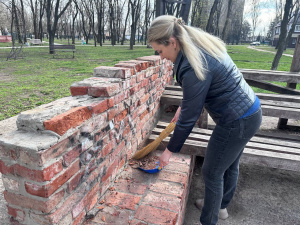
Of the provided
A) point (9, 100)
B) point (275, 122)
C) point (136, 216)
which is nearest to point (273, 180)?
point (275, 122)

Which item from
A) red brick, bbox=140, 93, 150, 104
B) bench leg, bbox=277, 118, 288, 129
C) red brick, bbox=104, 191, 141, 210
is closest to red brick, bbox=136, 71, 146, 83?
red brick, bbox=140, 93, 150, 104

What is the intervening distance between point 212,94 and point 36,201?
1170 mm

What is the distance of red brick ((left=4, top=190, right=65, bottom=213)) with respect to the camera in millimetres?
1231

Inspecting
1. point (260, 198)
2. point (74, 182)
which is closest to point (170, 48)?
point (74, 182)

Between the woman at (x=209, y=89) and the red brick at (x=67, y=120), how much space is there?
60 cm

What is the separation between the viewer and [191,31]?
1575 mm

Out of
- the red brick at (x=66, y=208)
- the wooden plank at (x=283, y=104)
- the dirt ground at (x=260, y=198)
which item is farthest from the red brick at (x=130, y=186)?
the wooden plank at (x=283, y=104)

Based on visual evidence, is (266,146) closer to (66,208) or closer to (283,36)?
(66,208)

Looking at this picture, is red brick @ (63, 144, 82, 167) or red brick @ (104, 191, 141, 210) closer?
red brick @ (63, 144, 82, 167)

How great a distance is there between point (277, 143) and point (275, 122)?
2.31 metres

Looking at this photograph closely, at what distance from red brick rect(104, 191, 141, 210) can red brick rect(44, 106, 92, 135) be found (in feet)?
2.29

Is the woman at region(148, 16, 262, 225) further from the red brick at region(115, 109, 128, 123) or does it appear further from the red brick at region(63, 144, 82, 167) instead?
the red brick at region(63, 144, 82, 167)

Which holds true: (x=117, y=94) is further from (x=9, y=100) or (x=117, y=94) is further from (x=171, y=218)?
(x=9, y=100)

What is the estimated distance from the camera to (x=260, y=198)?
2814 millimetres
